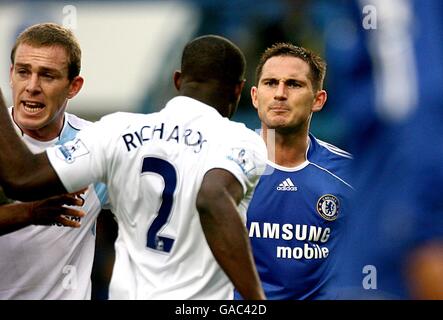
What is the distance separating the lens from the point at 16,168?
295 centimetres

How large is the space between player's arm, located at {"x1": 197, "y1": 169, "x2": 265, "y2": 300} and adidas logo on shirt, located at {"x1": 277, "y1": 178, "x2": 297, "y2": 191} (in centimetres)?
216

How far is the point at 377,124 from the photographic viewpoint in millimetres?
1362

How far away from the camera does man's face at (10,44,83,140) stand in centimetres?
415

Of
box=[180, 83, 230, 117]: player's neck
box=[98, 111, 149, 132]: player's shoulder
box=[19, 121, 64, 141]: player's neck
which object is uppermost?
box=[180, 83, 230, 117]: player's neck

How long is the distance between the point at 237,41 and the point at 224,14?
26 centimetres

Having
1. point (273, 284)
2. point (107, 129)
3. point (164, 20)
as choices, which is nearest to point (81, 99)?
point (164, 20)

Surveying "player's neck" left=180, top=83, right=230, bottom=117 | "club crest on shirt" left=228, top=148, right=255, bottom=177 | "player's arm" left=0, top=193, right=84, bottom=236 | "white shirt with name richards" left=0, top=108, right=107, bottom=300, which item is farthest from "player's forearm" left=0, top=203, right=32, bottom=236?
"club crest on shirt" left=228, top=148, right=255, bottom=177

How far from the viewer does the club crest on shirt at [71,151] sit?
3.06 metres

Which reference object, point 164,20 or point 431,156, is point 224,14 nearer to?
point 164,20

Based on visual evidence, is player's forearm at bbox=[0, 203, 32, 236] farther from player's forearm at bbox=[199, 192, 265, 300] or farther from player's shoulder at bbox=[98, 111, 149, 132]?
player's forearm at bbox=[199, 192, 265, 300]

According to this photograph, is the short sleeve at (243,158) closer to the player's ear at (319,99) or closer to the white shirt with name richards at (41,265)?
the white shirt with name richards at (41,265)

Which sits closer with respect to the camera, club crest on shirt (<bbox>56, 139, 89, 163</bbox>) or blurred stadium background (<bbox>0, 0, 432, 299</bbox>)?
club crest on shirt (<bbox>56, 139, 89, 163</bbox>)

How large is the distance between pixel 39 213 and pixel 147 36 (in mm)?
3487

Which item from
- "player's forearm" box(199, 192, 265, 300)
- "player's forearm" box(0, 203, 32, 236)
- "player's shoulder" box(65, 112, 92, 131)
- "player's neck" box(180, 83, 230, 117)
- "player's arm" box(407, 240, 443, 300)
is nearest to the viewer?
"player's arm" box(407, 240, 443, 300)
